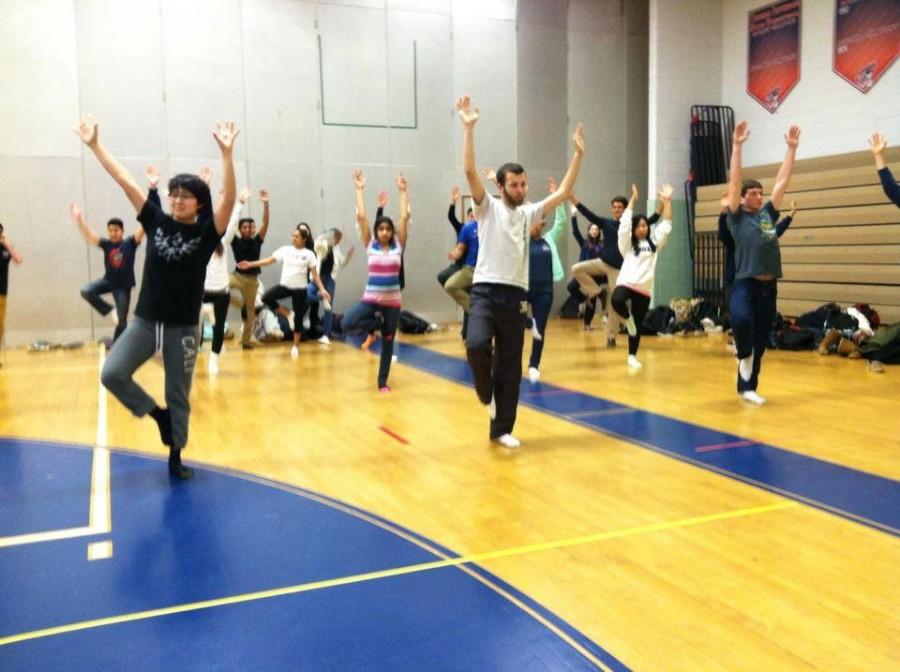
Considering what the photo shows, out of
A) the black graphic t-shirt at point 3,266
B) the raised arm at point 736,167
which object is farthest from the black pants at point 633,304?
the black graphic t-shirt at point 3,266

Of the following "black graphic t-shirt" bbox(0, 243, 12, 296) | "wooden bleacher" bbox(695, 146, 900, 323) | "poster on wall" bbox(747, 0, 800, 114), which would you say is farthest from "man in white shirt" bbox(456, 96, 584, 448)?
"poster on wall" bbox(747, 0, 800, 114)

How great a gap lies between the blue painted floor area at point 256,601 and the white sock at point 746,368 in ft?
13.7

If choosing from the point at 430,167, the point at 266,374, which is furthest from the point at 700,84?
the point at 266,374

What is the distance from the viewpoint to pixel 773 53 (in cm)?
1349

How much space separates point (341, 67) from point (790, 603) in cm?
1227

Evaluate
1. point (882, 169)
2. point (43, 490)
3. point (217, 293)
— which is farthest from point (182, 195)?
point (882, 169)

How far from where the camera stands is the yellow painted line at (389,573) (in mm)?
2988

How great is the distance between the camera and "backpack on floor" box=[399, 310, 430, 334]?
13.2m

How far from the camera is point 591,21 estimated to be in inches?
598

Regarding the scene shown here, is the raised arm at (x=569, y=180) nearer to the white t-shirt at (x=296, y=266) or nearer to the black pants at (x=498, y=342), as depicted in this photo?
the black pants at (x=498, y=342)

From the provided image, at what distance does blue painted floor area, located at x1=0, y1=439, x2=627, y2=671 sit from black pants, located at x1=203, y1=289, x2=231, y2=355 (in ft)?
15.4

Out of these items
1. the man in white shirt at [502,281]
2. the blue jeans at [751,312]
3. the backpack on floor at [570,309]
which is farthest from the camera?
the backpack on floor at [570,309]

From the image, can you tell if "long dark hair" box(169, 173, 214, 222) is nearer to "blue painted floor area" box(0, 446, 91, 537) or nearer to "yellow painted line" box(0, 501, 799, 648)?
"blue painted floor area" box(0, 446, 91, 537)

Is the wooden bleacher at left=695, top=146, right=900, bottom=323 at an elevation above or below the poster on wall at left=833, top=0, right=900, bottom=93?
below
